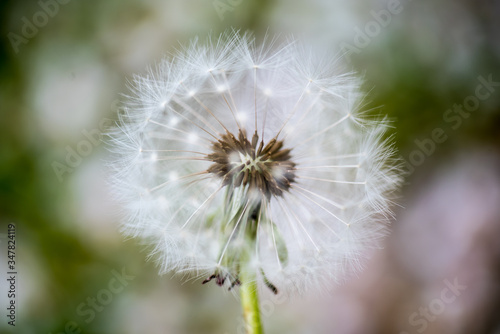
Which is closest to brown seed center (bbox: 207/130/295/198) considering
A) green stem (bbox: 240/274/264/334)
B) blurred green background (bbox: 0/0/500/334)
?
green stem (bbox: 240/274/264/334)

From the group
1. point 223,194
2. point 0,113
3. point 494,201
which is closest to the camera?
point 223,194

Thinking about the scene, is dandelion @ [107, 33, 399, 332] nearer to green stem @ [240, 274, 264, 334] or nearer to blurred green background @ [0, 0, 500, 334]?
green stem @ [240, 274, 264, 334]

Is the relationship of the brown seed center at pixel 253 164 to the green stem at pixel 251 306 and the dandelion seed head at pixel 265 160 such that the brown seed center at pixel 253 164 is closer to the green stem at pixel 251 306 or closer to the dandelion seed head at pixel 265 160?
the dandelion seed head at pixel 265 160

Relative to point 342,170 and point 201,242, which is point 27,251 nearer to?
point 201,242

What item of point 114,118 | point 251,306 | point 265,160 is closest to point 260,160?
point 265,160

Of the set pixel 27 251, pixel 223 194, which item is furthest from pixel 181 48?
pixel 27 251

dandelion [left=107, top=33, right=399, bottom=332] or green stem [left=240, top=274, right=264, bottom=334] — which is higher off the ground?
dandelion [left=107, top=33, right=399, bottom=332]

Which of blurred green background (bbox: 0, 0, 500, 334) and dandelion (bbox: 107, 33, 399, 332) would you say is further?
blurred green background (bbox: 0, 0, 500, 334)

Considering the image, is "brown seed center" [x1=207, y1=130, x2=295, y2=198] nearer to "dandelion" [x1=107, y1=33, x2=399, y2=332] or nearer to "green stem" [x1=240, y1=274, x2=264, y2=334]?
"dandelion" [x1=107, y1=33, x2=399, y2=332]
